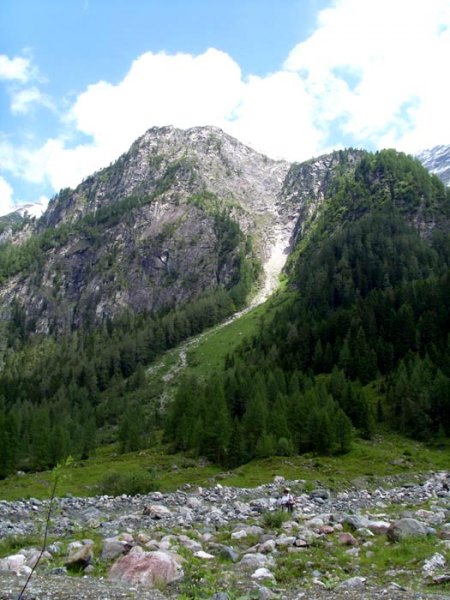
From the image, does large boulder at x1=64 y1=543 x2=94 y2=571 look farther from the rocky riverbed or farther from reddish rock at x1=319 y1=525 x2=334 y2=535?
reddish rock at x1=319 y1=525 x2=334 y2=535

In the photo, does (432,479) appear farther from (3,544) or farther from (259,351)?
(259,351)

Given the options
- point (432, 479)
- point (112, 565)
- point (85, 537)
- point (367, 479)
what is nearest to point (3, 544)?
point (85, 537)

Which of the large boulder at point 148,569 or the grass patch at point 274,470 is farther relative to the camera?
the grass patch at point 274,470

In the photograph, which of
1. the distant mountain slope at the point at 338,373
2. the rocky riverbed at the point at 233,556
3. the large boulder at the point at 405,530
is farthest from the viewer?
the distant mountain slope at the point at 338,373

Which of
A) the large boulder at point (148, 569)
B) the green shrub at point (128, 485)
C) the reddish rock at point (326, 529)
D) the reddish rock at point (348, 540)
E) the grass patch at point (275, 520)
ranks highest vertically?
the large boulder at point (148, 569)

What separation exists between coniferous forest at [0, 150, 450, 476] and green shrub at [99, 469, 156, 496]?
62.4 feet

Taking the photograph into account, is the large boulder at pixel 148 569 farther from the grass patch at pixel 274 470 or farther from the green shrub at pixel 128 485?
the green shrub at pixel 128 485

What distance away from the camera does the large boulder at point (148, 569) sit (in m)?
17.7

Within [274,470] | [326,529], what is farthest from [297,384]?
[326,529]

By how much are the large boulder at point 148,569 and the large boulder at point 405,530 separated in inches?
362

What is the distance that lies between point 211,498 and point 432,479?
2498 cm

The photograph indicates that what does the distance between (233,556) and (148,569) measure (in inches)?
162

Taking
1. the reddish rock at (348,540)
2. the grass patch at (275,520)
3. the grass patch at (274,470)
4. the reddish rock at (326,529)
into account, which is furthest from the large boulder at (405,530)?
the grass patch at (274,470)

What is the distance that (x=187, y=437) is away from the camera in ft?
258
